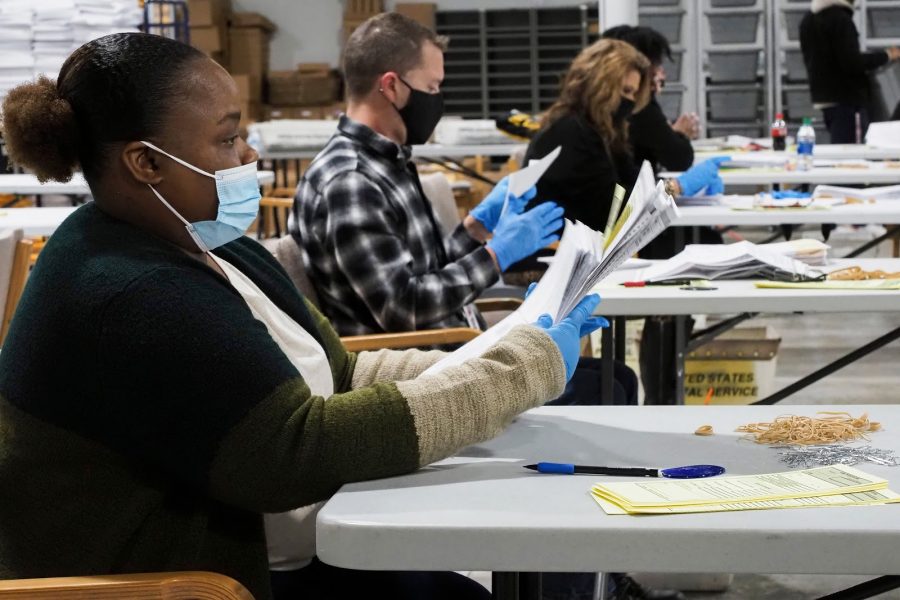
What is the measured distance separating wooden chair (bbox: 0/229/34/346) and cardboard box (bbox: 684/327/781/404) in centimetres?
192

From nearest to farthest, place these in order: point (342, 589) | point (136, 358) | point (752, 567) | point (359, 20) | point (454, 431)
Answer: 1. point (752, 567)
2. point (136, 358)
3. point (454, 431)
4. point (342, 589)
5. point (359, 20)

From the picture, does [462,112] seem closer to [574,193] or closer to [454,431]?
[574,193]

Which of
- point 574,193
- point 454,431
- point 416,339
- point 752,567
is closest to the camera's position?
point 752,567

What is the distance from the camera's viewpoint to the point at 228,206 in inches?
52.2

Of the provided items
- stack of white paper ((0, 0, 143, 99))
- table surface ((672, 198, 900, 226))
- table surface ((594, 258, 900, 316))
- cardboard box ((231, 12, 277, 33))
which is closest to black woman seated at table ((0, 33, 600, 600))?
table surface ((594, 258, 900, 316))

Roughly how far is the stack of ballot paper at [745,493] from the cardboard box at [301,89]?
10787 millimetres

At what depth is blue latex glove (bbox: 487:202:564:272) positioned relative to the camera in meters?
2.56

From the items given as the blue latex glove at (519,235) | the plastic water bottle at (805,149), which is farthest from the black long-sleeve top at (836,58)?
the blue latex glove at (519,235)

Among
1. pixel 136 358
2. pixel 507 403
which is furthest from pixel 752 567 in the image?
pixel 136 358

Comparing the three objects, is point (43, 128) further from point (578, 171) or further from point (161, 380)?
point (578, 171)

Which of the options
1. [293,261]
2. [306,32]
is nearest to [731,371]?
[293,261]

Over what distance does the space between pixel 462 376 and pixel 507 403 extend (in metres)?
0.05

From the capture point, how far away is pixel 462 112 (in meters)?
11.9

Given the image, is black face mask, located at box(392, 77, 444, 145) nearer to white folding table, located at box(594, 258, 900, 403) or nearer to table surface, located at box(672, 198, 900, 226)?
white folding table, located at box(594, 258, 900, 403)
